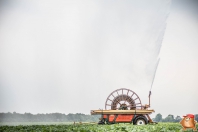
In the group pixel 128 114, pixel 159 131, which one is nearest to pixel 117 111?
pixel 128 114

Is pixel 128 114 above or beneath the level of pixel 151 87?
beneath

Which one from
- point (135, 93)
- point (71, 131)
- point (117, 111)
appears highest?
point (135, 93)

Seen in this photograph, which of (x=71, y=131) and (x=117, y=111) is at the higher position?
(x=117, y=111)

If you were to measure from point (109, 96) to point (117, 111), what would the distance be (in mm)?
1405

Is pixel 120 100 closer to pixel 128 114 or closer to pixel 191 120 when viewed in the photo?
pixel 128 114

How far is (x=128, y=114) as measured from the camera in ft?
44.4

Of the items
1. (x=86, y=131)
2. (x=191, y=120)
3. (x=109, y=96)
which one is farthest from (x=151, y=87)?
(x=86, y=131)

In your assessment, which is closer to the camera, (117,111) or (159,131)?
(159,131)

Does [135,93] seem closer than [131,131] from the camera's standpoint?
No

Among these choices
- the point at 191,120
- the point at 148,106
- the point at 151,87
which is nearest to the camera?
the point at 191,120

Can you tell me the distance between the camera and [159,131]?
966 centimetres

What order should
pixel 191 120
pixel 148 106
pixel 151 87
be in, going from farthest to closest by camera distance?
pixel 148 106
pixel 151 87
pixel 191 120

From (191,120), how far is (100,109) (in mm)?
5357

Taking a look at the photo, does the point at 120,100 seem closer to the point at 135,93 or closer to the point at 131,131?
the point at 135,93
